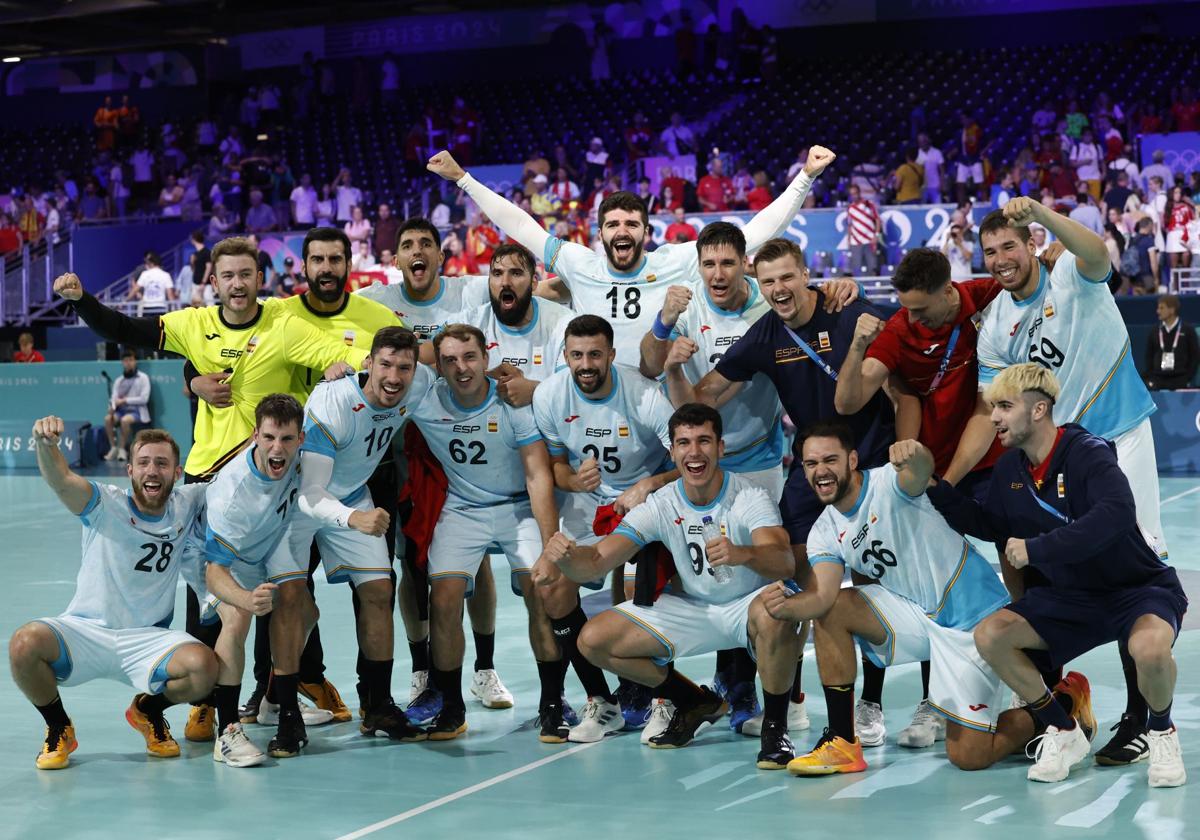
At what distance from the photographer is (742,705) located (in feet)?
24.1

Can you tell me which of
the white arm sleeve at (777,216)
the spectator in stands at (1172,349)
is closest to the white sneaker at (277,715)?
the white arm sleeve at (777,216)

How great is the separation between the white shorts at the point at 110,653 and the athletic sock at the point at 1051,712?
3763 mm

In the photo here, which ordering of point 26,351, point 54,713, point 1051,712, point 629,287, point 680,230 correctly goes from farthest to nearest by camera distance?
point 26,351
point 680,230
point 629,287
point 54,713
point 1051,712

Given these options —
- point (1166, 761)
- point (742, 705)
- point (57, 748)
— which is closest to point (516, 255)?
point (742, 705)

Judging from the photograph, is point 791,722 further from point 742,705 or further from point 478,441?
point 478,441

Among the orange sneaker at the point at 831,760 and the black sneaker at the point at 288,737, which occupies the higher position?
the black sneaker at the point at 288,737

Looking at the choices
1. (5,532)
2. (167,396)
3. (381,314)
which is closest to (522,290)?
(381,314)

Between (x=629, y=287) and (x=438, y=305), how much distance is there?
1.13 metres

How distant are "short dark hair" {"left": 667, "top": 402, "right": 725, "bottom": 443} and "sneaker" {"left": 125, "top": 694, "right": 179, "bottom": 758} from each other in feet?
9.08

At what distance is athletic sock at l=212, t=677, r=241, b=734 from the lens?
22.8 feet

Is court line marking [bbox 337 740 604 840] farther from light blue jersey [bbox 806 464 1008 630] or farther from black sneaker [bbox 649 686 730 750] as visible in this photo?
light blue jersey [bbox 806 464 1008 630]

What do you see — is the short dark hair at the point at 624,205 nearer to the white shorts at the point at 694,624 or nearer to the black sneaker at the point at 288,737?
the white shorts at the point at 694,624

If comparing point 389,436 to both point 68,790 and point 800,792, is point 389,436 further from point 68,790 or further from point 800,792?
point 800,792

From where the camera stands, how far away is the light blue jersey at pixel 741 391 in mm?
7703
